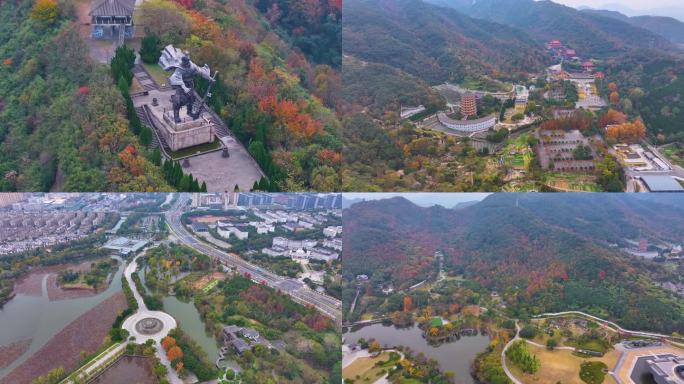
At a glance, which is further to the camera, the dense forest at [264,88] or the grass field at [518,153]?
the grass field at [518,153]

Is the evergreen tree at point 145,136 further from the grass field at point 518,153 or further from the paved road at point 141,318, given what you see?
the grass field at point 518,153

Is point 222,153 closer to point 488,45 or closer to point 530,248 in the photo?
point 530,248

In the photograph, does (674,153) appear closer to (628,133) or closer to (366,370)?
(628,133)

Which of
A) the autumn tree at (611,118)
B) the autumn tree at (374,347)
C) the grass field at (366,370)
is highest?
the autumn tree at (611,118)

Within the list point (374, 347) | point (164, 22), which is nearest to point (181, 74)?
point (164, 22)

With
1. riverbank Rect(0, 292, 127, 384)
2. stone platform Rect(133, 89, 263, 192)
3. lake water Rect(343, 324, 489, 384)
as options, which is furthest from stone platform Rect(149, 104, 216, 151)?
lake water Rect(343, 324, 489, 384)

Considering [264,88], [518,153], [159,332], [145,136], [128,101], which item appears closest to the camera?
[159,332]

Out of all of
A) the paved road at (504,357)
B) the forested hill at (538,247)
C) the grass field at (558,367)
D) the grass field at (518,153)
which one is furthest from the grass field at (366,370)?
the grass field at (518,153)
